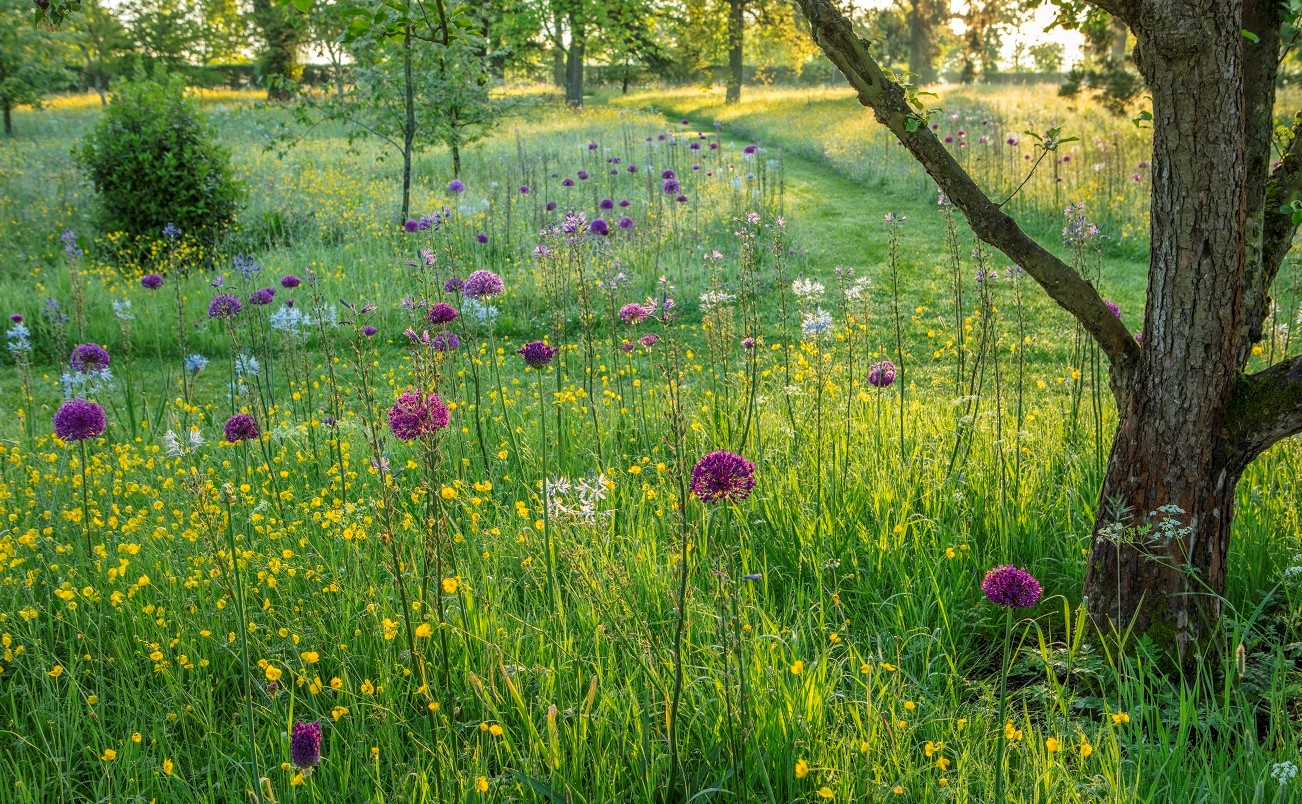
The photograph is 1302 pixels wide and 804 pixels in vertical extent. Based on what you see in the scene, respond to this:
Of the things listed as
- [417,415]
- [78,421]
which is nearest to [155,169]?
[78,421]

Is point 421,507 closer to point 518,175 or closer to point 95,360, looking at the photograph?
point 95,360

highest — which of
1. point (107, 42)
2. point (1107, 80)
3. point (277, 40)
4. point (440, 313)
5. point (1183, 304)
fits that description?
point (107, 42)

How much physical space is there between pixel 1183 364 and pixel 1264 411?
0.24 m

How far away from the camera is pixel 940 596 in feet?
9.53

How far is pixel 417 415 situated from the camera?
2068 mm

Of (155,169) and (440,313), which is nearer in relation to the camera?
(440,313)

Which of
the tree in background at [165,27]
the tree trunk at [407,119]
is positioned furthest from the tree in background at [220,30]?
the tree trunk at [407,119]

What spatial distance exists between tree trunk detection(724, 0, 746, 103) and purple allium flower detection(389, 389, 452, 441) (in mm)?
31650

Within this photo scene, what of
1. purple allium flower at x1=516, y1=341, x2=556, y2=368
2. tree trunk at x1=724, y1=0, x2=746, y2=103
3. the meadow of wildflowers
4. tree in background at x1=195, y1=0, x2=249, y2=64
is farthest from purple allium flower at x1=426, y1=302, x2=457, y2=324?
tree in background at x1=195, y1=0, x2=249, y2=64

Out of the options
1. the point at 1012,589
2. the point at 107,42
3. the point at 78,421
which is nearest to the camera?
the point at 1012,589

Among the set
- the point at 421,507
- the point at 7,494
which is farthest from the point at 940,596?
the point at 7,494

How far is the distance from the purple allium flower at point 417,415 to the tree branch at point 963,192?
158 centimetres

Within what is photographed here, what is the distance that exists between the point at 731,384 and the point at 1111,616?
2369mm

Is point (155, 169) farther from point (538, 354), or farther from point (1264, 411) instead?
point (1264, 411)
